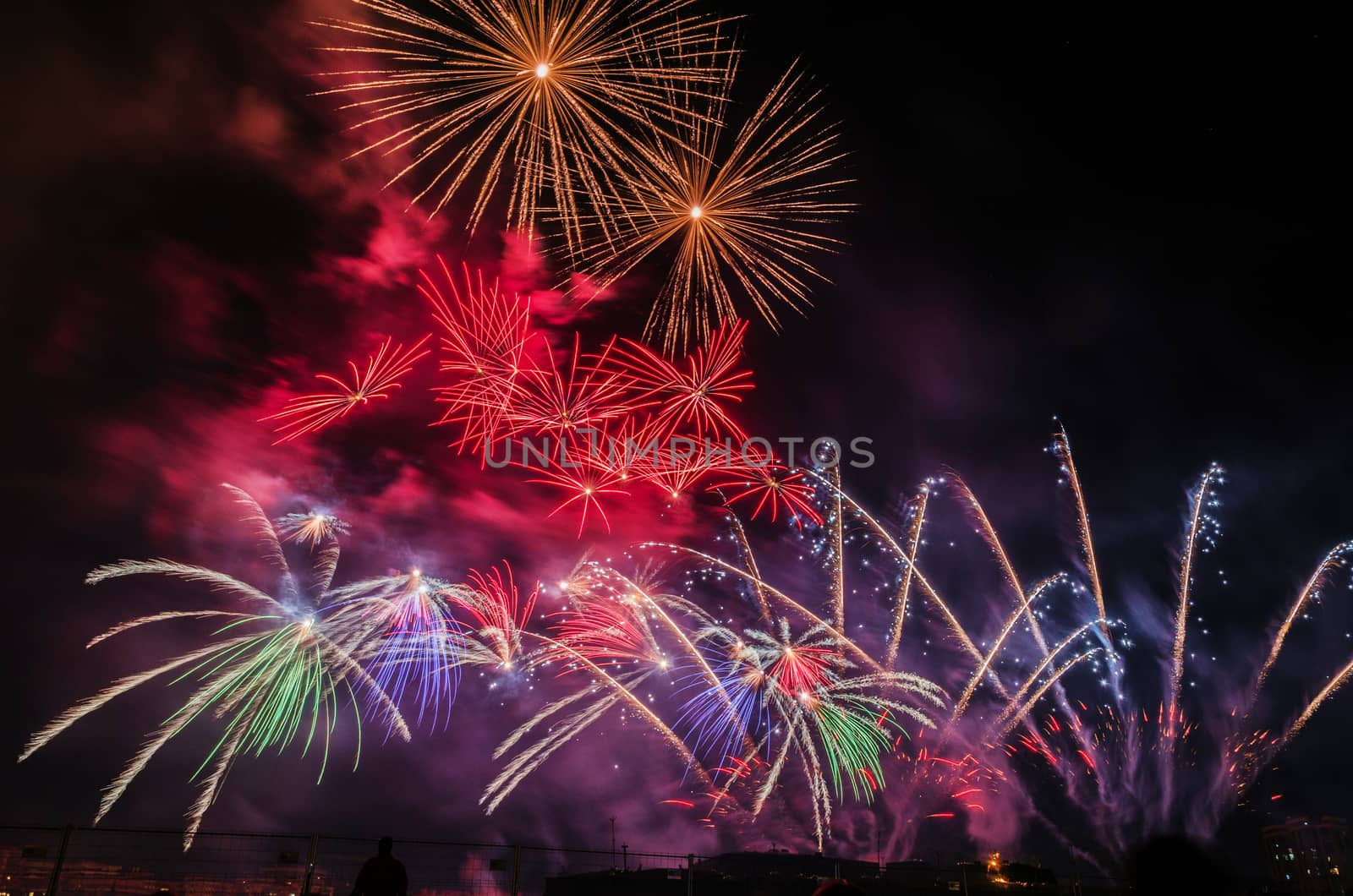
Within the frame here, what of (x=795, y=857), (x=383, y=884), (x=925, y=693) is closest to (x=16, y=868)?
(x=383, y=884)

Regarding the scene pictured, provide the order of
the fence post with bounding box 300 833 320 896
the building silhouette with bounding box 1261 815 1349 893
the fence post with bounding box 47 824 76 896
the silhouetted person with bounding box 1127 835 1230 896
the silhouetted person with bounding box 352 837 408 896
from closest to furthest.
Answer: the silhouetted person with bounding box 1127 835 1230 896, the silhouetted person with bounding box 352 837 408 896, the fence post with bounding box 47 824 76 896, the fence post with bounding box 300 833 320 896, the building silhouette with bounding box 1261 815 1349 893

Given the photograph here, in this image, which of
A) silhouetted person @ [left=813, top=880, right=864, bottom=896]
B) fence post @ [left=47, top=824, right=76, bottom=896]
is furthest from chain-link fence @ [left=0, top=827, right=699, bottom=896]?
silhouetted person @ [left=813, top=880, right=864, bottom=896]

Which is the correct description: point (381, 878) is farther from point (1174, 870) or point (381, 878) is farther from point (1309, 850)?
point (1309, 850)

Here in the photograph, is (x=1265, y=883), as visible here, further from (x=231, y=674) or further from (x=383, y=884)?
(x=231, y=674)

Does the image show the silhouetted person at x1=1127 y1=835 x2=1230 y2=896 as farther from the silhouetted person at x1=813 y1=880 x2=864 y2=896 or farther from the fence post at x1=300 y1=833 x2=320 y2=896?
the fence post at x1=300 y1=833 x2=320 y2=896

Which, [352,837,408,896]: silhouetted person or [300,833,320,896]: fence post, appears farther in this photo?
[300,833,320,896]: fence post

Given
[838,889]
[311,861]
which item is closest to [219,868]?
[311,861]

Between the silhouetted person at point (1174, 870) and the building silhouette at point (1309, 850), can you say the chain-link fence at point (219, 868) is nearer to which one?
the silhouetted person at point (1174, 870)
